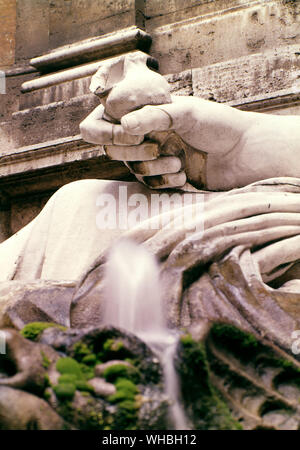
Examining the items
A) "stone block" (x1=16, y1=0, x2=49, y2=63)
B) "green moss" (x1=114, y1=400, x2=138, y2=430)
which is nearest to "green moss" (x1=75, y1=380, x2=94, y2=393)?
"green moss" (x1=114, y1=400, x2=138, y2=430)

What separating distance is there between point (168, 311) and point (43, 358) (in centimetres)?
86

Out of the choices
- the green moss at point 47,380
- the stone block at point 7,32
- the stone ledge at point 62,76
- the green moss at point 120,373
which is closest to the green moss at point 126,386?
the green moss at point 120,373

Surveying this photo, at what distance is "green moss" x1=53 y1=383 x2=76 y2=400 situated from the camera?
8.90 feet

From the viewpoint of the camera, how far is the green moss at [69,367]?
2.84 meters

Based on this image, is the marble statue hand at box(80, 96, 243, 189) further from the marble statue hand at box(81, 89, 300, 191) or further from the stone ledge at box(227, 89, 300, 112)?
the stone ledge at box(227, 89, 300, 112)

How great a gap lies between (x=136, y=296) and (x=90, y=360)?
791 millimetres

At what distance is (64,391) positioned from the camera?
2721 millimetres

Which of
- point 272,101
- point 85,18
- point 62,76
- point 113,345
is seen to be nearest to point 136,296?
point 113,345

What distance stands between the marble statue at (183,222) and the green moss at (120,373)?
65 cm

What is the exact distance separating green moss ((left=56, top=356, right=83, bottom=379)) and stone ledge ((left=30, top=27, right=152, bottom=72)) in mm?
4282

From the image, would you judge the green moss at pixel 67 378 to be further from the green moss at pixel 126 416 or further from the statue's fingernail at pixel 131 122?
the statue's fingernail at pixel 131 122

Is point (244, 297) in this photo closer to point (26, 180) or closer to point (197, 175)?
point (197, 175)

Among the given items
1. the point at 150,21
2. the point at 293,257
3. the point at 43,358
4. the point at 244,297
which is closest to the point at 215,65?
the point at 150,21

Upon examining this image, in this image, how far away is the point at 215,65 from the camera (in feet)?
20.0
